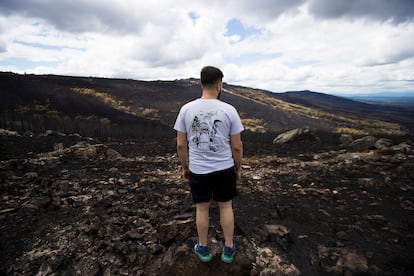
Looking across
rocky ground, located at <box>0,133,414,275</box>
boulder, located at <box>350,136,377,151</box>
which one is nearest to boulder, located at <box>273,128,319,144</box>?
boulder, located at <box>350,136,377,151</box>

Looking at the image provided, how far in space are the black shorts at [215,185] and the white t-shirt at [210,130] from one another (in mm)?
60

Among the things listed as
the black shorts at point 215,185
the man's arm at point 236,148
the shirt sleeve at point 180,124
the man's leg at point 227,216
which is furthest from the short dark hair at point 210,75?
the man's leg at point 227,216

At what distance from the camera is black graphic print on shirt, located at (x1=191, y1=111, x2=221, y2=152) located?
2574mm

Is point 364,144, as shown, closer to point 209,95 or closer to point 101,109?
point 209,95

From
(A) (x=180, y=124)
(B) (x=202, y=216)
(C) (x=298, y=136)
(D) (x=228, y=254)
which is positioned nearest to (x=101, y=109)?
(C) (x=298, y=136)

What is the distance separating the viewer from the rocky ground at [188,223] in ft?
10.2

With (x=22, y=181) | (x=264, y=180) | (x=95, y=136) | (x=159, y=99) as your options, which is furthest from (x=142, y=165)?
(x=159, y=99)

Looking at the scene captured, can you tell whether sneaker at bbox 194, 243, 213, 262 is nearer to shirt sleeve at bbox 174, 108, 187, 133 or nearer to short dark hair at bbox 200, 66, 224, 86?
shirt sleeve at bbox 174, 108, 187, 133

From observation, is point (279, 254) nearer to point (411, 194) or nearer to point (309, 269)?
point (309, 269)

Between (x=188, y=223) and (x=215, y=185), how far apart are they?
4.91 ft

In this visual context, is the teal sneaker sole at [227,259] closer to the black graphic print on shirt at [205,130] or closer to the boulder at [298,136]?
the black graphic print on shirt at [205,130]

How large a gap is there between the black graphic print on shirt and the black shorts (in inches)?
11.5

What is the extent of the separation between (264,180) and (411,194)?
134 inches

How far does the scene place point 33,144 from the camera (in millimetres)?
11414
